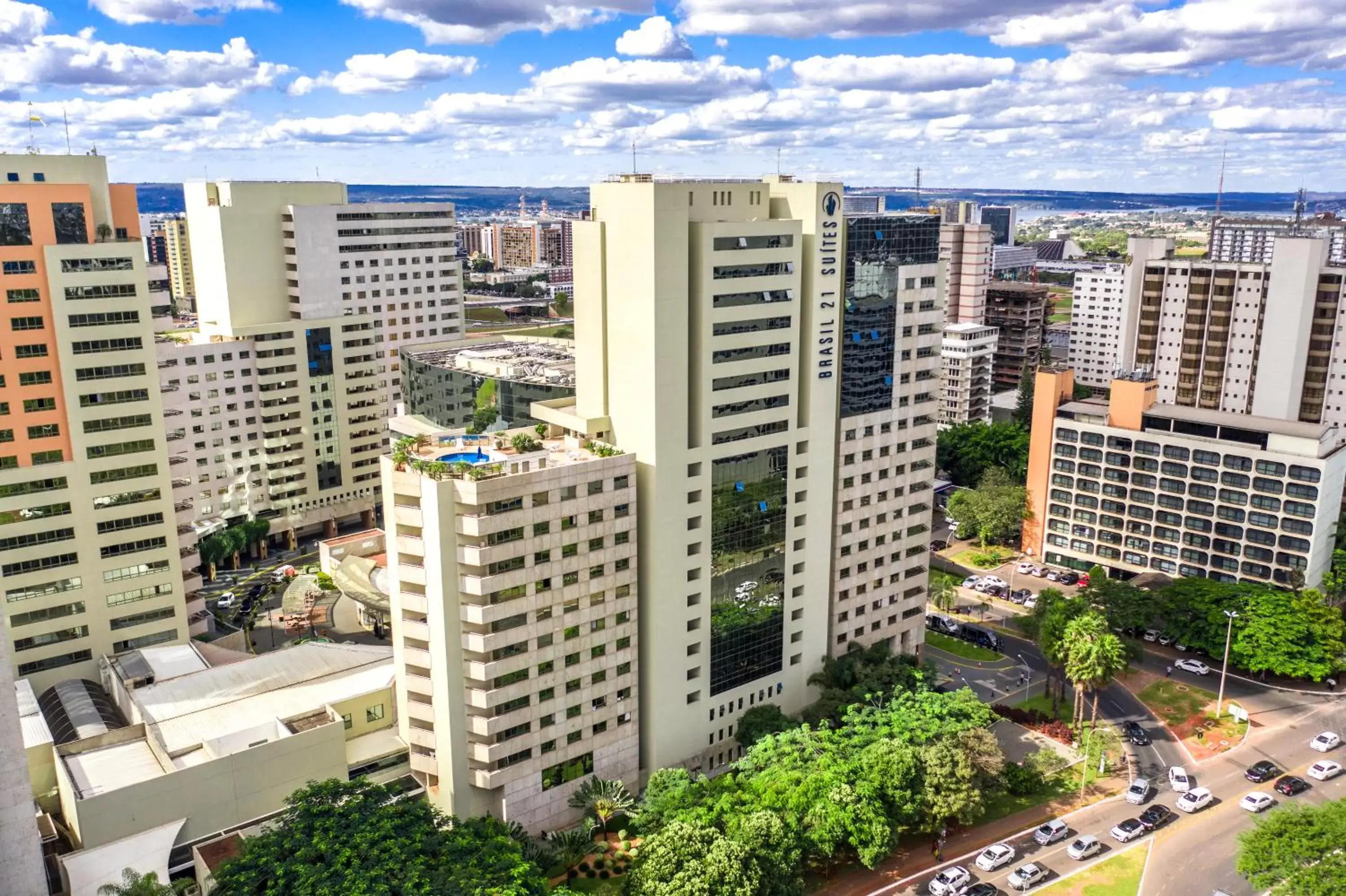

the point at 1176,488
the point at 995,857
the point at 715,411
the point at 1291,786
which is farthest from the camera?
the point at 1176,488

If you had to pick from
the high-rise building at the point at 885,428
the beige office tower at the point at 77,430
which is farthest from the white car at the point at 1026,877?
the beige office tower at the point at 77,430

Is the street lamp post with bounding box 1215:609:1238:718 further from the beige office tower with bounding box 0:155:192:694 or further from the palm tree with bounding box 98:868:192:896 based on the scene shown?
the beige office tower with bounding box 0:155:192:694

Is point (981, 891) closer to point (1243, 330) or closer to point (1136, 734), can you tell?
point (1136, 734)

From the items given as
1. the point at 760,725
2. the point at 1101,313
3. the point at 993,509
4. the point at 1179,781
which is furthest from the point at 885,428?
the point at 1101,313

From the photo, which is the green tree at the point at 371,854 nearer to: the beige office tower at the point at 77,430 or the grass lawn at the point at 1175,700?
the beige office tower at the point at 77,430

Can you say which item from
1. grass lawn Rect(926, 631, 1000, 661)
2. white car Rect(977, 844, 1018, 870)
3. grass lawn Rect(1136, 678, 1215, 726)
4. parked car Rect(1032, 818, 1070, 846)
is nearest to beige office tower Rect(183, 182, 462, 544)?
grass lawn Rect(926, 631, 1000, 661)

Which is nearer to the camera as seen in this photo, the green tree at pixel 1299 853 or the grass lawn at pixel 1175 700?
the green tree at pixel 1299 853
